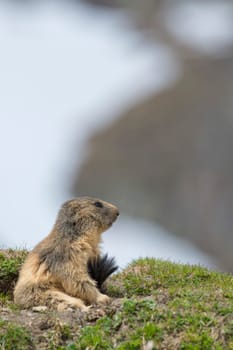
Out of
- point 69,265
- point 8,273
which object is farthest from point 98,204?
point 8,273

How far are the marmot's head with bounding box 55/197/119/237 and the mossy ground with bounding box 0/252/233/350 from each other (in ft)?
2.93

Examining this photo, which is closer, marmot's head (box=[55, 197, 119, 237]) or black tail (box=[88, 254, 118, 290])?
black tail (box=[88, 254, 118, 290])

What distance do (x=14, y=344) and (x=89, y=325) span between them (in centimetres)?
68

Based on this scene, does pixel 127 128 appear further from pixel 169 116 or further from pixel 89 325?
pixel 89 325

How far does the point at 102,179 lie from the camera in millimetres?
25469

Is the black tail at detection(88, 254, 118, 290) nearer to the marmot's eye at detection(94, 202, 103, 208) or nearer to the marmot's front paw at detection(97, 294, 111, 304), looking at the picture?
the marmot's front paw at detection(97, 294, 111, 304)

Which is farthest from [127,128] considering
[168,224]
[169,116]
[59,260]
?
[59,260]

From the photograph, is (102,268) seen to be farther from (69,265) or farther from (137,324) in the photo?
(137,324)

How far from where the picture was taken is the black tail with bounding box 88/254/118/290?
9.94 meters

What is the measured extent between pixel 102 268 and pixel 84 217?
659 mm

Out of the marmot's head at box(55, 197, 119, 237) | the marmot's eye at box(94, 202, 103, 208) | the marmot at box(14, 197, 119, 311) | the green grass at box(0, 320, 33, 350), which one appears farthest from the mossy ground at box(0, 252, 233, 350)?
the marmot's eye at box(94, 202, 103, 208)

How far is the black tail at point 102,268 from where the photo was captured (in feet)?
32.6

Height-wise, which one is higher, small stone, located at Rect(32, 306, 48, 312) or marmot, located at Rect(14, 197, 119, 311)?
marmot, located at Rect(14, 197, 119, 311)

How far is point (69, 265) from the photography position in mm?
9789
